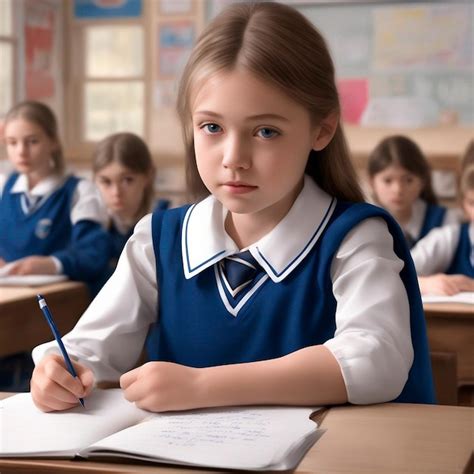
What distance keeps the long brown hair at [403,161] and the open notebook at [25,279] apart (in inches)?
62.0

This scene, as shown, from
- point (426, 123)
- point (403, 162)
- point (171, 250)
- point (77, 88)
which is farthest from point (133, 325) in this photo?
point (77, 88)

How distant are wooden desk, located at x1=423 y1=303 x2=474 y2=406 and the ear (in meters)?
1.10

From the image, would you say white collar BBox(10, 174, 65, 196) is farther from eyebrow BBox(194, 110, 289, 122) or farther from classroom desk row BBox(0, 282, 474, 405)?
eyebrow BBox(194, 110, 289, 122)

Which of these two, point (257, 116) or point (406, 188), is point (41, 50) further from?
point (257, 116)

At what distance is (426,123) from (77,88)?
2.57 m

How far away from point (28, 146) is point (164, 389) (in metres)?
2.81

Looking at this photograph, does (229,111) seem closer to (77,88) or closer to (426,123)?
(426,123)

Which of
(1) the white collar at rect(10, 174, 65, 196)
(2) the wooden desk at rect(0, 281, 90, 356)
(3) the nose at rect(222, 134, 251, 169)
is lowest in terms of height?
(2) the wooden desk at rect(0, 281, 90, 356)

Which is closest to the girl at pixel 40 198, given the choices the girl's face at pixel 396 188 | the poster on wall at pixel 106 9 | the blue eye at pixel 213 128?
the girl's face at pixel 396 188

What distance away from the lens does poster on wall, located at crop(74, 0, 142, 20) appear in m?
6.59

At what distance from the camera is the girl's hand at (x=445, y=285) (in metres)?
2.85

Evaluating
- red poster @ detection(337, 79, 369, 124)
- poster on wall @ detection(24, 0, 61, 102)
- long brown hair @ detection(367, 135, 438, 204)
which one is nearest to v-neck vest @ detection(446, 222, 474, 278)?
long brown hair @ detection(367, 135, 438, 204)

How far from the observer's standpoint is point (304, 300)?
4.66 ft

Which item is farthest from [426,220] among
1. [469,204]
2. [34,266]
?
[34,266]
